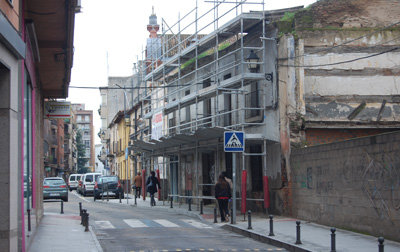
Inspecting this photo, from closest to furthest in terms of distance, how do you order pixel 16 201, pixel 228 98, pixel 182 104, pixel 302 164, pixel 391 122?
1. pixel 16 201
2. pixel 302 164
3. pixel 391 122
4. pixel 228 98
5. pixel 182 104

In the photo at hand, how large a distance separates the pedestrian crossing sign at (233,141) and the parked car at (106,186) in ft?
65.4

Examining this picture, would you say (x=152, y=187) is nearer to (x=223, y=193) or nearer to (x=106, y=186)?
(x=223, y=193)

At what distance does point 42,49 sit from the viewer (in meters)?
14.4

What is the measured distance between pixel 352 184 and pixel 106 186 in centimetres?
2459

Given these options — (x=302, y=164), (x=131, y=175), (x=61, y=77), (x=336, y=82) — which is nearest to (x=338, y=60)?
(x=336, y=82)

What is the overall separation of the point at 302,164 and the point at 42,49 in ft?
27.4

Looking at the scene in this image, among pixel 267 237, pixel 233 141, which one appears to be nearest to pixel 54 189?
pixel 233 141

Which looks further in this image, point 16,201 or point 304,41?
point 304,41

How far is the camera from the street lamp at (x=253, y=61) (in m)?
19.5

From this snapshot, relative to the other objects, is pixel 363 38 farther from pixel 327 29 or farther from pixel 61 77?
pixel 61 77

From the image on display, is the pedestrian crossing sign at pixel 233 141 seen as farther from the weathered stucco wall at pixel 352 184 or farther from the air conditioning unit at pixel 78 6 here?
the air conditioning unit at pixel 78 6

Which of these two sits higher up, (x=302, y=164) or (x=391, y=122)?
(x=391, y=122)

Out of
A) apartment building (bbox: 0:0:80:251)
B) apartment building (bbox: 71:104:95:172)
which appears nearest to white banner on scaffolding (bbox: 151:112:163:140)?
apartment building (bbox: 0:0:80:251)

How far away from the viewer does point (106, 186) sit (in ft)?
121
